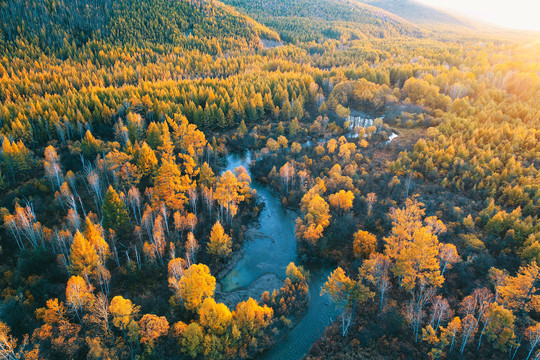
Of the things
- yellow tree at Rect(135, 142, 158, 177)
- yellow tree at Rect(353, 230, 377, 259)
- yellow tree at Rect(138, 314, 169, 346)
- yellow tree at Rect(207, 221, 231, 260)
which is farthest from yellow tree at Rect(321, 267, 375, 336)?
yellow tree at Rect(135, 142, 158, 177)

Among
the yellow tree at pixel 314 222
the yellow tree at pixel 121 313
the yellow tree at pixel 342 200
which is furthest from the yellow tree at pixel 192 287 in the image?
the yellow tree at pixel 342 200

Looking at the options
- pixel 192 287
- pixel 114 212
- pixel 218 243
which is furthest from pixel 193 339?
pixel 114 212

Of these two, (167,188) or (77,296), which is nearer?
(77,296)

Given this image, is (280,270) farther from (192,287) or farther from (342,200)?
(342,200)

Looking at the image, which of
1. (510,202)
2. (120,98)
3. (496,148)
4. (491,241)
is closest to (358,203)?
(491,241)

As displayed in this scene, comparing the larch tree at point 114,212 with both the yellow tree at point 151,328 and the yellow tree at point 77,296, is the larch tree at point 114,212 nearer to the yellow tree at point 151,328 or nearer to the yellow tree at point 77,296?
the yellow tree at point 77,296

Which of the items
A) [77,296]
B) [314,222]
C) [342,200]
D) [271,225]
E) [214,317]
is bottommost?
[271,225]

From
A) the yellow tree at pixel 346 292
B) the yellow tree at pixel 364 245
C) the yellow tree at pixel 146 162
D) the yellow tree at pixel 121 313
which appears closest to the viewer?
the yellow tree at pixel 121 313
